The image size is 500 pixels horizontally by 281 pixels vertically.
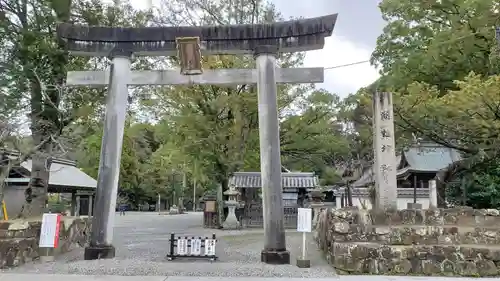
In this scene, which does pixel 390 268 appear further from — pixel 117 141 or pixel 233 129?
pixel 233 129

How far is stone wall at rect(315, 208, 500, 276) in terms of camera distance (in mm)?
8773

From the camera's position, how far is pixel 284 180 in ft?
82.4

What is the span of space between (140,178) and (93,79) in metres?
41.5

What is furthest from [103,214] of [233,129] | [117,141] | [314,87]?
[314,87]

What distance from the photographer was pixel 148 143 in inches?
2085

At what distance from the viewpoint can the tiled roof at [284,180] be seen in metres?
24.7

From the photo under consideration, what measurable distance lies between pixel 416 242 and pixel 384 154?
2307 millimetres

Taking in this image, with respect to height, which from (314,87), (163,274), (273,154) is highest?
(314,87)

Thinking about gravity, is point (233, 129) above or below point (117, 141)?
above

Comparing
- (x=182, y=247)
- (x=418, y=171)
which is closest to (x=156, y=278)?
(x=182, y=247)

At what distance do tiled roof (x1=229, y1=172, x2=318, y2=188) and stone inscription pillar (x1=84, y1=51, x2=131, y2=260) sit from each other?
13767 mm

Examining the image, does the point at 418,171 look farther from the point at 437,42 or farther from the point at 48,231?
the point at 48,231

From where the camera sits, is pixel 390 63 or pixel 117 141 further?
pixel 390 63

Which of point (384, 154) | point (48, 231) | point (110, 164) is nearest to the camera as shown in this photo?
point (48, 231)
